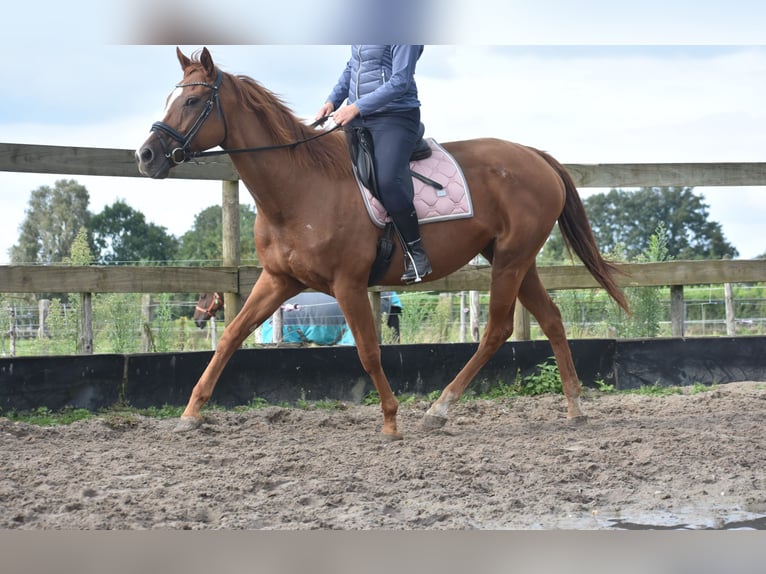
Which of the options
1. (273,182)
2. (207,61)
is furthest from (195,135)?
(273,182)

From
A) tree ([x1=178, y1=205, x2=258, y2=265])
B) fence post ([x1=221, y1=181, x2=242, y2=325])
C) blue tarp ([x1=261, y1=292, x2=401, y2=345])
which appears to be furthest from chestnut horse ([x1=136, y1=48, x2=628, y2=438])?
tree ([x1=178, y1=205, x2=258, y2=265])

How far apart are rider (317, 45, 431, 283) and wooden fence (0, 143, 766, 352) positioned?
46.7 inches

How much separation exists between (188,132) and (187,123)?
50 mm

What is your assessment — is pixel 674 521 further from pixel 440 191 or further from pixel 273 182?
pixel 273 182

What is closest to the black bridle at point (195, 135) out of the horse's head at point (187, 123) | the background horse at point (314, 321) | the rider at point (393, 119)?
the horse's head at point (187, 123)

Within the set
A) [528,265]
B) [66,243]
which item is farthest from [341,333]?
[66,243]

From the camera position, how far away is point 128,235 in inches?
1638

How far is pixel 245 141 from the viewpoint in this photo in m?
4.53

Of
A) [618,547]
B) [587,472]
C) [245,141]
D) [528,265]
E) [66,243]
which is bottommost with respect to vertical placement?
[587,472]

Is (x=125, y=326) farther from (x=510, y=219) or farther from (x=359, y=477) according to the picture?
(x=359, y=477)

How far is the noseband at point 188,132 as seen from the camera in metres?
4.14

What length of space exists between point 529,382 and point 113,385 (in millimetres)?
3203

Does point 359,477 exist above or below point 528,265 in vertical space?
below

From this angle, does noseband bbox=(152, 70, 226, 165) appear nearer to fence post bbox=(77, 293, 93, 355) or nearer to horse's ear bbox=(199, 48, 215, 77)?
horse's ear bbox=(199, 48, 215, 77)
